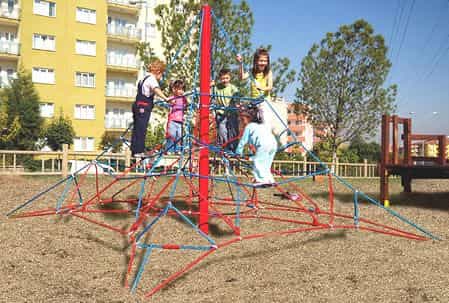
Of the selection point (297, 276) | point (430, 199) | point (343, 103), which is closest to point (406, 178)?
point (430, 199)

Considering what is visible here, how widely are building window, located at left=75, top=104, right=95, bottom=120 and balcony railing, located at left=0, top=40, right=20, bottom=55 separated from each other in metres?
4.23

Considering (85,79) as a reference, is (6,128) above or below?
below

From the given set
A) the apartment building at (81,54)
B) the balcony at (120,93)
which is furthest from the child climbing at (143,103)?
the balcony at (120,93)

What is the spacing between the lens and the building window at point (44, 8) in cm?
2322

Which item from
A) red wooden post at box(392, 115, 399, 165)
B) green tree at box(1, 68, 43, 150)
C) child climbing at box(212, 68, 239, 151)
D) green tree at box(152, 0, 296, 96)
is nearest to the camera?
child climbing at box(212, 68, 239, 151)

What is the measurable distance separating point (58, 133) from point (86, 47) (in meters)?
5.78

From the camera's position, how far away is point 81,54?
80.4 feet

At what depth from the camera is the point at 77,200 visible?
7.32 m

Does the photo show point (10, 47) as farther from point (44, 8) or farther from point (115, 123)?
point (115, 123)

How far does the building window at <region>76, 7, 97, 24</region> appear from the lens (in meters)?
24.3

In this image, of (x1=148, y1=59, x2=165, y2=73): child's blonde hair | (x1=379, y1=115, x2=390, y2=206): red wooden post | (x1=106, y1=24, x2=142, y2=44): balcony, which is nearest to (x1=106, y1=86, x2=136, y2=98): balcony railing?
(x1=106, y1=24, x2=142, y2=44): balcony

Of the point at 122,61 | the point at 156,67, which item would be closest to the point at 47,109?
the point at 122,61

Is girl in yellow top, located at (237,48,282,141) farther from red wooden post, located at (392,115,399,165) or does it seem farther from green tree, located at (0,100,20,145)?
green tree, located at (0,100,20,145)

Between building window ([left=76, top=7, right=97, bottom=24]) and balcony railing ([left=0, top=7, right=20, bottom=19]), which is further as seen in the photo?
building window ([left=76, top=7, right=97, bottom=24])
